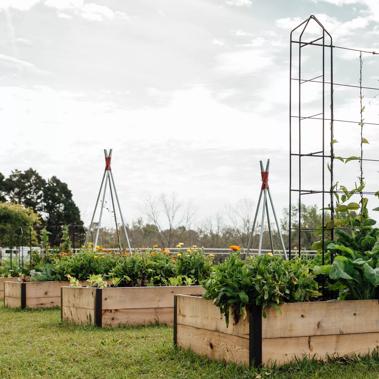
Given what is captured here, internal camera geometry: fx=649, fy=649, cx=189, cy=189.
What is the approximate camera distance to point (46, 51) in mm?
10234

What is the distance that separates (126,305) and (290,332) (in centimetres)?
283

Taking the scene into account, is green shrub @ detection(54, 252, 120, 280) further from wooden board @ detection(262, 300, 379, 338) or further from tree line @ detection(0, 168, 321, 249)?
tree line @ detection(0, 168, 321, 249)

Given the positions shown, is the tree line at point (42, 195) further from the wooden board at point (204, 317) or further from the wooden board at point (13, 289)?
the wooden board at point (204, 317)

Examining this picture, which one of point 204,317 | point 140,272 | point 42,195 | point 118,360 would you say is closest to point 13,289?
point 140,272

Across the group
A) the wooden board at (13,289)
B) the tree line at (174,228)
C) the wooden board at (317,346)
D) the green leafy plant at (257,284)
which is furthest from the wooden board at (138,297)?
the tree line at (174,228)

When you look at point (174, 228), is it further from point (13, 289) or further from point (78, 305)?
point (78, 305)

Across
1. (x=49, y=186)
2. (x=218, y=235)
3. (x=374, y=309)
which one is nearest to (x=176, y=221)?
(x=218, y=235)

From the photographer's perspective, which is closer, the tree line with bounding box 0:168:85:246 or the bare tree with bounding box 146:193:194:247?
the bare tree with bounding box 146:193:194:247

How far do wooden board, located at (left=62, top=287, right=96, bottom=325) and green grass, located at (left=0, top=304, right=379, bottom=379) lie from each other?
237mm

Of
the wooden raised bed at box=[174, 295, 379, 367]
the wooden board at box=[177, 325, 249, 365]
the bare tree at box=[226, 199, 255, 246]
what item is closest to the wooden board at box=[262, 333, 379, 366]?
the wooden raised bed at box=[174, 295, 379, 367]

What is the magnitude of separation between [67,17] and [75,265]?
139 inches

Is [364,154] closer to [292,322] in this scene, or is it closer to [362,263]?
[362,263]

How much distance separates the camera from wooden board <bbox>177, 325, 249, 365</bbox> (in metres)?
4.38

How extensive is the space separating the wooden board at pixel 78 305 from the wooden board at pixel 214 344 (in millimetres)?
1944
